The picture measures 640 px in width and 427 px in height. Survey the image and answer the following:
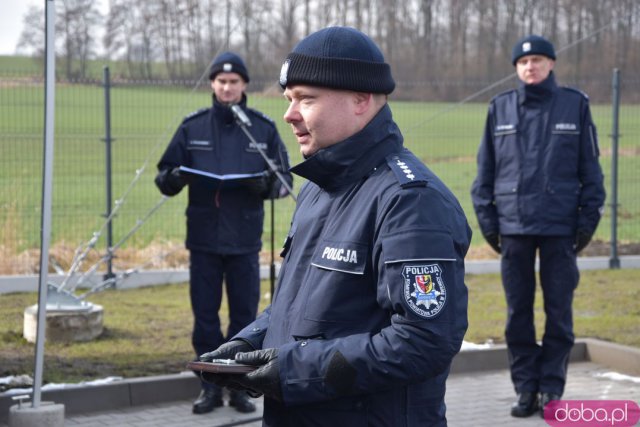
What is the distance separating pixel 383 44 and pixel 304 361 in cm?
1416

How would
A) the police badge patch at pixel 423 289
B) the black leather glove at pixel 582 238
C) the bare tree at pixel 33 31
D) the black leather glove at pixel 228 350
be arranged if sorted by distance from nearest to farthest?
the police badge patch at pixel 423 289 < the black leather glove at pixel 228 350 < the black leather glove at pixel 582 238 < the bare tree at pixel 33 31

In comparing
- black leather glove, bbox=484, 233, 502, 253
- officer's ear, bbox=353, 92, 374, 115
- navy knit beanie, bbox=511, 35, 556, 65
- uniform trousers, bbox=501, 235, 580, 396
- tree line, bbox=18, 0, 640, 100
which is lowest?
uniform trousers, bbox=501, 235, 580, 396

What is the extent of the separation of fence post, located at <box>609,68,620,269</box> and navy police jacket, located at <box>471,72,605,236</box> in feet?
21.0

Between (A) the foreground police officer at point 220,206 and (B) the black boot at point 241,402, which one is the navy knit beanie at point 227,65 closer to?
(A) the foreground police officer at point 220,206

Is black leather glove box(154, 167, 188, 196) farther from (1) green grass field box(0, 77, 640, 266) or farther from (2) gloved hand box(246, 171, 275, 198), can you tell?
(1) green grass field box(0, 77, 640, 266)

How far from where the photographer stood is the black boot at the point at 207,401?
7.09 meters

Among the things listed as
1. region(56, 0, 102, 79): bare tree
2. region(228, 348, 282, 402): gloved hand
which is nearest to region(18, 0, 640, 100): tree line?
region(56, 0, 102, 79): bare tree

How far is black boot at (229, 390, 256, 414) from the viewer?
7.10 meters

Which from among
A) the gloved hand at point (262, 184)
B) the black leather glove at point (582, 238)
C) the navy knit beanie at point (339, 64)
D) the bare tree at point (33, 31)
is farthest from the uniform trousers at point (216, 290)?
the navy knit beanie at point (339, 64)

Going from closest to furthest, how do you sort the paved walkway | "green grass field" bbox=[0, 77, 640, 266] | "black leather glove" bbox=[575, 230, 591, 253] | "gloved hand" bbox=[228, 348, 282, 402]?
1. "gloved hand" bbox=[228, 348, 282, 402]
2. the paved walkway
3. "black leather glove" bbox=[575, 230, 591, 253]
4. "green grass field" bbox=[0, 77, 640, 266]

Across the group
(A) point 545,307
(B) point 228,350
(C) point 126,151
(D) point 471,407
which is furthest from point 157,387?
(C) point 126,151

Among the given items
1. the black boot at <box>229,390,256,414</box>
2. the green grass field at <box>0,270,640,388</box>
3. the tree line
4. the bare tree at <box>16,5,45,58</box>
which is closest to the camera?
the black boot at <box>229,390,256,414</box>

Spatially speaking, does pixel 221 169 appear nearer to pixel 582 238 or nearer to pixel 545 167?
pixel 545 167

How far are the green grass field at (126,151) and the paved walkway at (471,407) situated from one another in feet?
7.79
